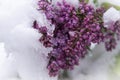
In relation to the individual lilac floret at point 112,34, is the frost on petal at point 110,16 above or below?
above

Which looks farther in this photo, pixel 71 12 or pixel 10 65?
pixel 10 65

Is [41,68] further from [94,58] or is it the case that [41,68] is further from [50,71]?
[94,58]

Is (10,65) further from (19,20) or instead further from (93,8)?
(93,8)

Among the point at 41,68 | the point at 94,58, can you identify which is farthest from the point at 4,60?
the point at 94,58

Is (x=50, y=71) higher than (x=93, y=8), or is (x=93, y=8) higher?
(x=93, y=8)

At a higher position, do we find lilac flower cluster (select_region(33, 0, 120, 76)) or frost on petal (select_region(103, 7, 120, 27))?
frost on petal (select_region(103, 7, 120, 27))
